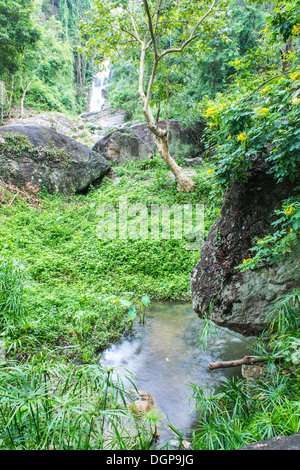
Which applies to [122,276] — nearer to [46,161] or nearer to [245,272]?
[245,272]

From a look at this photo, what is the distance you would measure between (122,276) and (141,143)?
418 inches

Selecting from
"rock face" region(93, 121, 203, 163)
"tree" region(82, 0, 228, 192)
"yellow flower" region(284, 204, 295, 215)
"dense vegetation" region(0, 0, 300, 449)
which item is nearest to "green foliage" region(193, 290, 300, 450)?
"dense vegetation" region(0, 0, 300, 449)

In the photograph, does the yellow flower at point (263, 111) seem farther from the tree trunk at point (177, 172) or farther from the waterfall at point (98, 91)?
the waterfall at point (98, 91)

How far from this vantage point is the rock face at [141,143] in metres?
14.9

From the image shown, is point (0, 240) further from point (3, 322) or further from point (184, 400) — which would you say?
point (184, 400)

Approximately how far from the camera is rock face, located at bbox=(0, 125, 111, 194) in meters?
10.1

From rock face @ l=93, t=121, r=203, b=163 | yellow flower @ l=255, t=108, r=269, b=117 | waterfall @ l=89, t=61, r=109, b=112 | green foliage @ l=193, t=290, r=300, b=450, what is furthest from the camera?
waterfall @ l=89, t=61, r=109, b=112

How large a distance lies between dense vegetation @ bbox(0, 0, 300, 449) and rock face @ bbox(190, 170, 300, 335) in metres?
0.15

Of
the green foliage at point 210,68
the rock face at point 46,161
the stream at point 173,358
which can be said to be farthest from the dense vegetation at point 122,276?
the rock face at point 46,161

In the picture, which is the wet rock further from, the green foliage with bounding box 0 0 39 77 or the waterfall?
the waterfall

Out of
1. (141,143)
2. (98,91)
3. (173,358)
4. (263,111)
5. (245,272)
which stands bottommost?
(173,358)

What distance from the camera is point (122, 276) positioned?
673 cm

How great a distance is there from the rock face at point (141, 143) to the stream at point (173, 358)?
35.6ft

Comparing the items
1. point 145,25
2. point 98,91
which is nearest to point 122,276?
point 145,25
